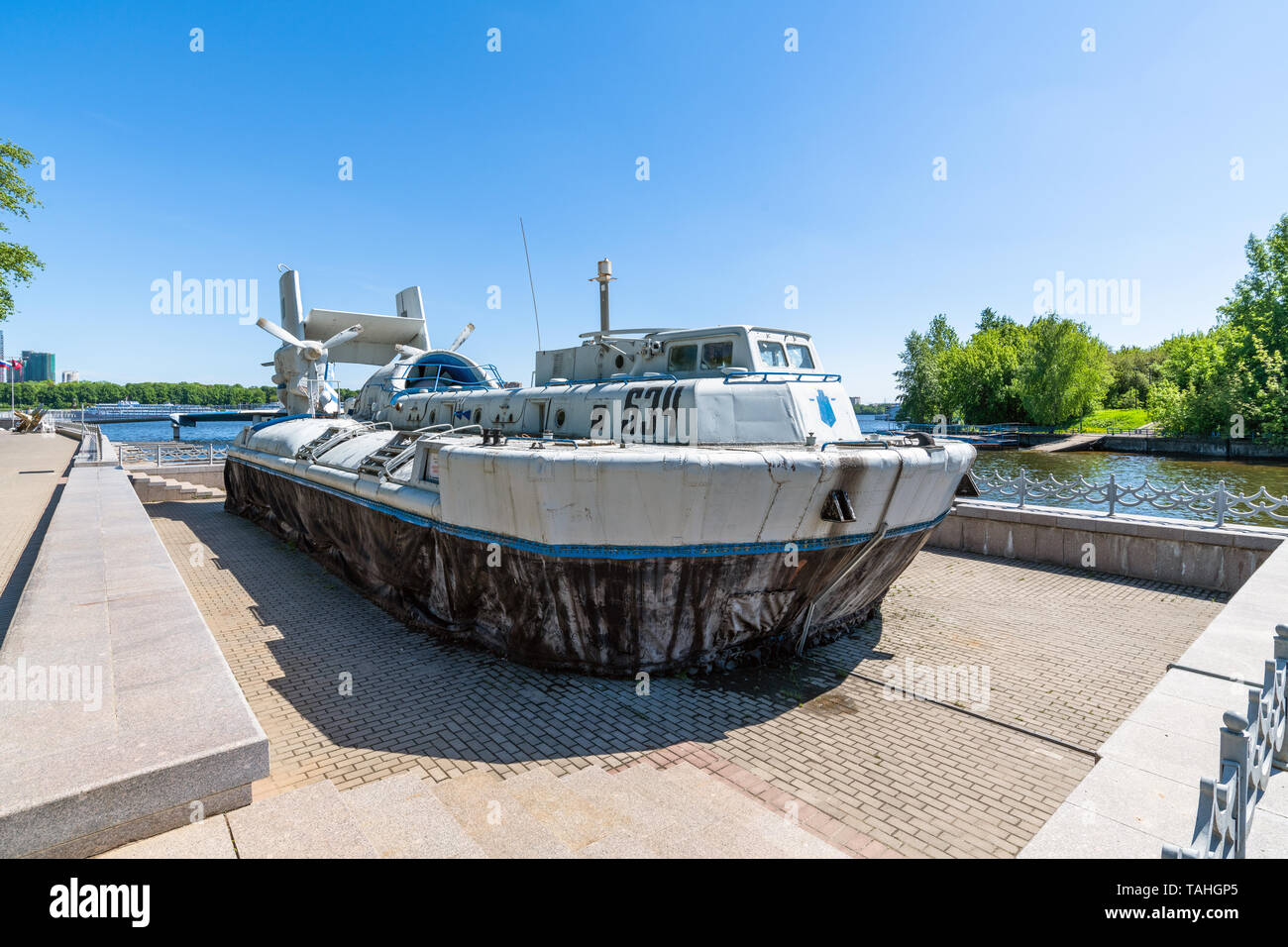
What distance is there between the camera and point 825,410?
7.89 meters

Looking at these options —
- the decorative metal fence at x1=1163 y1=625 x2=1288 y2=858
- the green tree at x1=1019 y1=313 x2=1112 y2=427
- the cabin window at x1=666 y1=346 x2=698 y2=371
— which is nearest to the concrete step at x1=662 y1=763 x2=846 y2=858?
the decorative metal fence at x1=1163 y1=625 x2=1288 y2=858

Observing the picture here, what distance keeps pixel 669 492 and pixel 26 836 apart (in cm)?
449

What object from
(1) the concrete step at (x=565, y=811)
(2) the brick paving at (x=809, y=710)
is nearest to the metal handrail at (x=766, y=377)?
(2) the brick paving at (x=809, y=710)

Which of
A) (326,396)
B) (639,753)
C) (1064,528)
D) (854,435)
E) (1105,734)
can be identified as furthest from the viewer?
(326,396)

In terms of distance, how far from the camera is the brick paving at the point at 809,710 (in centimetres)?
487

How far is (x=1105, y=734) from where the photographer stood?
573 cm

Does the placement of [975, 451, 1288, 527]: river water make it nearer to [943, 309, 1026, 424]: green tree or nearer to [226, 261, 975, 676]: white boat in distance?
[943, 309, 1026, 424]: green tree

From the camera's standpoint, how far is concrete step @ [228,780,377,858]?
3434 mm

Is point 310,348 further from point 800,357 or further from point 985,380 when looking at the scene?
point 985,380

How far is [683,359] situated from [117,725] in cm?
670

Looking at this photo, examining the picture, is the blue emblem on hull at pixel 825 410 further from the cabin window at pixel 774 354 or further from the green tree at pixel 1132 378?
the green tree at pixel 1132 378

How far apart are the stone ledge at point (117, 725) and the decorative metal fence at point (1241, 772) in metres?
4.50
